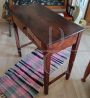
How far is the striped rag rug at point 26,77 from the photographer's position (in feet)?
4.85

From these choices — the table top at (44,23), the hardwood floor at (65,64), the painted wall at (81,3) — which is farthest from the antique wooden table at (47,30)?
the painted wall at (81,3)

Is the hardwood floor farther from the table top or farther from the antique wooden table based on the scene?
the table top

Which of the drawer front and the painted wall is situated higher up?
the painted wall

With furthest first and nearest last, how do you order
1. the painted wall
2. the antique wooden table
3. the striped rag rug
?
the painted wall
the striped rag rug
the antique wooden table

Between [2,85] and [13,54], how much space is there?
0.53m

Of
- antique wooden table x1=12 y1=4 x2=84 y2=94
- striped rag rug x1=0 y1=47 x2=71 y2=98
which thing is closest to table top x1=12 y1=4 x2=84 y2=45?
antique wooden table x1=12 y1=4 x2=84 y2=94

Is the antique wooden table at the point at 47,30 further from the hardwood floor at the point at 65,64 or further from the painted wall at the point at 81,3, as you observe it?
the painted wall at the point at 81,3

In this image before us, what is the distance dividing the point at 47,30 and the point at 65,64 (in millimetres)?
810

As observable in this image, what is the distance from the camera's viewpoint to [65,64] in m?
1.83

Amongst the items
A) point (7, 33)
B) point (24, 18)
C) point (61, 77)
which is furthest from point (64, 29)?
point (7, 33)

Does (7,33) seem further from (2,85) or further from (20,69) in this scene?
(2,85)

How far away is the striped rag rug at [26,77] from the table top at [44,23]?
68 centimetres

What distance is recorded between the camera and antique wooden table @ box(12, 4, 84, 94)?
1.06 m

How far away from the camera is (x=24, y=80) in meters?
1.60
